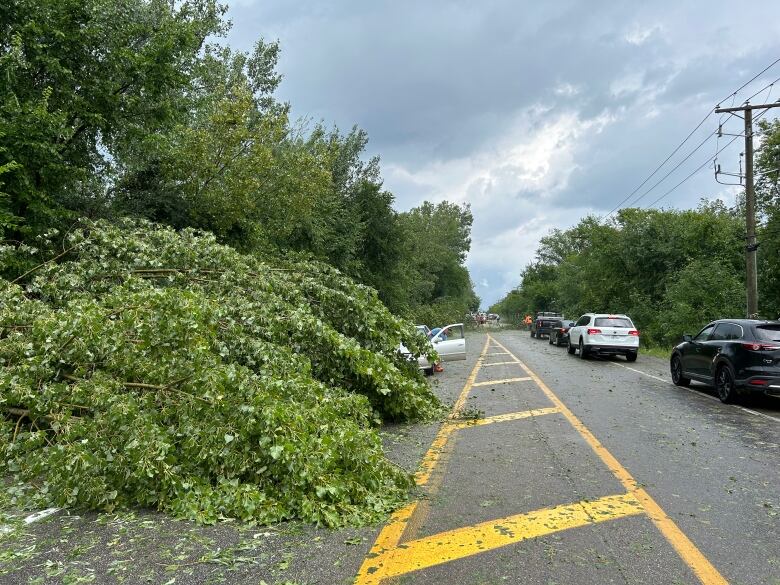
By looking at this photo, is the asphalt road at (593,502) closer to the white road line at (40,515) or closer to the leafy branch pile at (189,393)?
the leafy branch pile at (189,393)

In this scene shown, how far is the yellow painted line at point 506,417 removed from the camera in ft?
29.6

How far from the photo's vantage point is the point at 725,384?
1134 centimetres

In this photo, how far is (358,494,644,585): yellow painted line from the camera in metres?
3.97

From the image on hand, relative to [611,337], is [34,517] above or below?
below

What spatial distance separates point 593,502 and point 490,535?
1.25 m

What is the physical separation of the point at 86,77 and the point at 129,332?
933 centimetres

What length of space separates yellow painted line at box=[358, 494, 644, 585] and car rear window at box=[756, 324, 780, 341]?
7.13 meters

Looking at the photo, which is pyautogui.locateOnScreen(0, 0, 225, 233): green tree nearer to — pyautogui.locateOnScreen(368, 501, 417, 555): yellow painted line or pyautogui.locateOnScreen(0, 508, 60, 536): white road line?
pyautogui.locateOnScreen(0, 508, 60, 536): white road line

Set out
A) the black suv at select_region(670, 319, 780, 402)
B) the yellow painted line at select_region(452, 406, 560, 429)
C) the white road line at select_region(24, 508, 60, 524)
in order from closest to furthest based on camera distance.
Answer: the white road line at select_region(24, 508, 60, 524)
the yellow painted line at select_region(452, 406, 560, 429)
the black suv at select_region(670, 319, 780, 402)

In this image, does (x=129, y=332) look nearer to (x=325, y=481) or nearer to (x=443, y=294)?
(x=325, y=481)

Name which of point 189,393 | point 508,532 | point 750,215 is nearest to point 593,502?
point 508,532

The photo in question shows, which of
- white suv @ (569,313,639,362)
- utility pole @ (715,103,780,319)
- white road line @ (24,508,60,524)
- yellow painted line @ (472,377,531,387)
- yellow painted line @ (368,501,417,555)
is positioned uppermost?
utility pole @ (715,103,780,319)

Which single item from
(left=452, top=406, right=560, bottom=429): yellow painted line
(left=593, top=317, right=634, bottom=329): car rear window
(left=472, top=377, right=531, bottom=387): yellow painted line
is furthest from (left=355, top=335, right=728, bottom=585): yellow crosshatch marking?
(left=593, top=317, right=634, bottom=329): car rear window

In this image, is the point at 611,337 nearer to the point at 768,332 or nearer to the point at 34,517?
the point at 768,332
